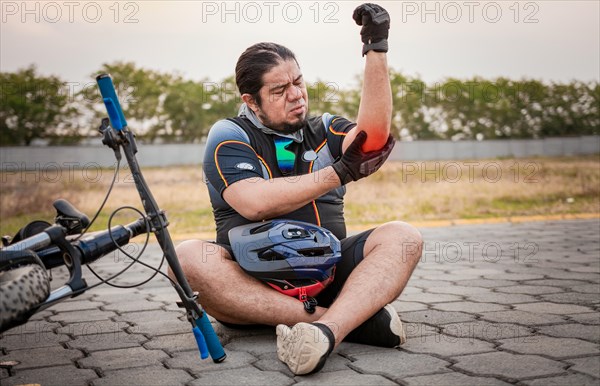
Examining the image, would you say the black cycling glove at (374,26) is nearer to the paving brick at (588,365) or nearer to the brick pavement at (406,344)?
the brick pavement at (406,344)

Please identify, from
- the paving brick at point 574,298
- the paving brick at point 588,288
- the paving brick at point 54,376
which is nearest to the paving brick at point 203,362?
the paving brick at point 54,376

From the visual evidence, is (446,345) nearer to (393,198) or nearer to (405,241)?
(405,241)

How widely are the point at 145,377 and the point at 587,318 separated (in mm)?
1996

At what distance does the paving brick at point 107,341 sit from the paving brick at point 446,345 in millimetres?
1180

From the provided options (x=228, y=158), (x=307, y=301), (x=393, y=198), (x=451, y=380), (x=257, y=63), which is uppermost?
(x=257, y=63)

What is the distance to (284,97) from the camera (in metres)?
2.76

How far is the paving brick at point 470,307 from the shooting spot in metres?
3.25

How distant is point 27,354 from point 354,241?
1.46m

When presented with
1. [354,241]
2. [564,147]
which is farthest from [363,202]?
[564,147]

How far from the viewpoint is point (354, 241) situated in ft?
9.16

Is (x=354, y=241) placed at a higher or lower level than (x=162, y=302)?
higher

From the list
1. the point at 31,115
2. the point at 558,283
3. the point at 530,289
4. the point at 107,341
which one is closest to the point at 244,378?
the point at 107,341

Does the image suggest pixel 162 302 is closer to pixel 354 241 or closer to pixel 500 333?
pixel 354 241

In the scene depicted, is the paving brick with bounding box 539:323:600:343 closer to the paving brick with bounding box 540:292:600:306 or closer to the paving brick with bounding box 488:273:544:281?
the paving brick with bounding box 540:292:600:306
